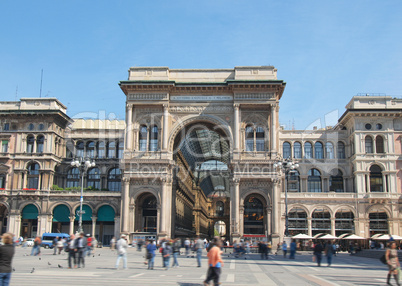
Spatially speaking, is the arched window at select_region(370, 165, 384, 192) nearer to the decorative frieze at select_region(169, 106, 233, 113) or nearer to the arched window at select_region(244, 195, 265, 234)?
the arched window at select_region(244, 195, 265, 234)

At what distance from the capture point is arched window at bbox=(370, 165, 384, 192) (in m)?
71.2

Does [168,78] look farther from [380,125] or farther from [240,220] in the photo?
[380,125]

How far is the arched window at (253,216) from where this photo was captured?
62938mm

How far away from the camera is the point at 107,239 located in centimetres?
7294

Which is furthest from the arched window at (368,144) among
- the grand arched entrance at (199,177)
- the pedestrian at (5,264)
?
the pedestrian at (5,264)

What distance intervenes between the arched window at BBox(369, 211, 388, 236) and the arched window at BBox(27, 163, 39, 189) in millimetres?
50468

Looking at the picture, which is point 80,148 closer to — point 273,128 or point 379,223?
point 273,128

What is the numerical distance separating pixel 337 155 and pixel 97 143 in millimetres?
39705

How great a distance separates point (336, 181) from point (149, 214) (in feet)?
100

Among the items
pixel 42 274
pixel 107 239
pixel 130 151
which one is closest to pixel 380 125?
pixel 130 151

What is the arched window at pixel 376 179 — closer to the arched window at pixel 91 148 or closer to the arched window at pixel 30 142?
the arched window at pixel 91 148

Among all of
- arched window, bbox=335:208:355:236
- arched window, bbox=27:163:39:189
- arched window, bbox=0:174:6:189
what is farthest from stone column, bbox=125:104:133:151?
arched window, bbox=335:208:355:236

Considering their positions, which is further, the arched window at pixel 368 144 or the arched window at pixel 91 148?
the arched window at pixel 91 148

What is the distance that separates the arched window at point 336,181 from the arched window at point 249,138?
18843mm
